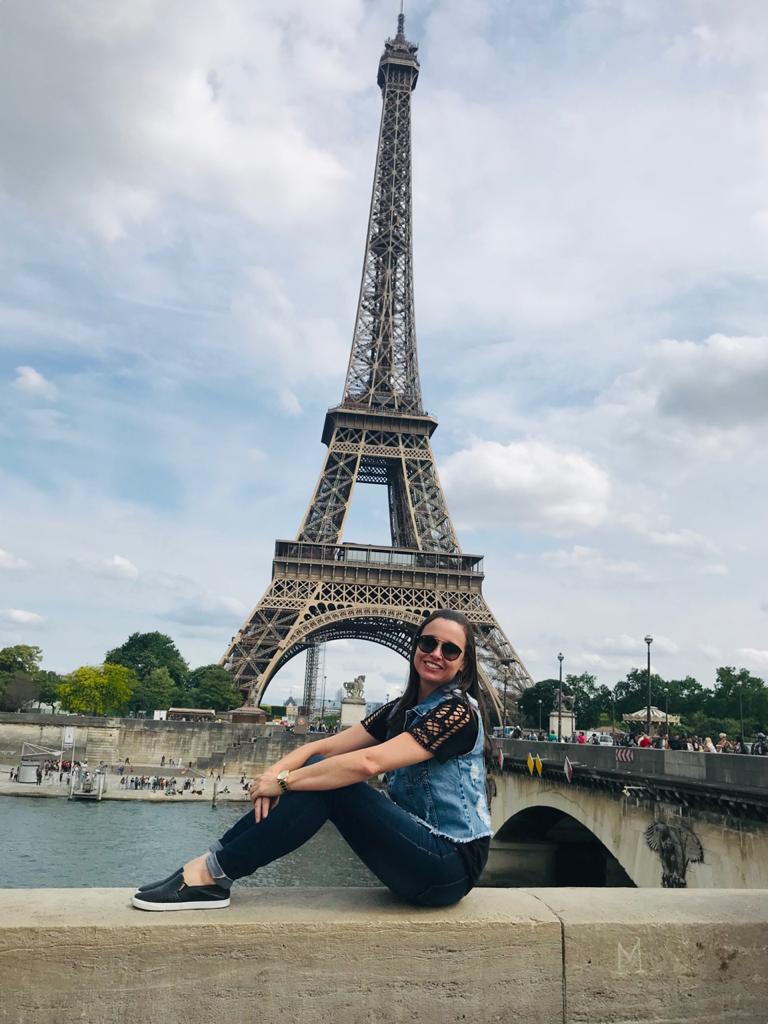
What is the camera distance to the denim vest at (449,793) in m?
3.68

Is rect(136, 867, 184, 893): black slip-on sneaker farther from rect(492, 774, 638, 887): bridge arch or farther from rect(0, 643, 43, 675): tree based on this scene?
rect(0, 643, 43, 675): tree

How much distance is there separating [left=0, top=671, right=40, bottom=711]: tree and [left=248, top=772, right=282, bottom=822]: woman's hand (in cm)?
8630

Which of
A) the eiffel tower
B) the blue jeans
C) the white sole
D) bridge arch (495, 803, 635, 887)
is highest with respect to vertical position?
the eiffel tower

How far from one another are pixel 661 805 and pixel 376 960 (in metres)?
13.3

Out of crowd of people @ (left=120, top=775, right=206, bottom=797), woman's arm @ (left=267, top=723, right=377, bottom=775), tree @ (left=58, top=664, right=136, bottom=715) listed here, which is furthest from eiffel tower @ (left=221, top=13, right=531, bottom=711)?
woman's arm @ (left=267, top=723, right=377, bottom=775)

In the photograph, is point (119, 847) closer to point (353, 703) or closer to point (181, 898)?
point (353, 703)

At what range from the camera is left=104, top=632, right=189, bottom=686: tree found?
319 ft

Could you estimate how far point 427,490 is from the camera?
66125 mm

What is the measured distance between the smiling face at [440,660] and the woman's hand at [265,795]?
97 centimetres

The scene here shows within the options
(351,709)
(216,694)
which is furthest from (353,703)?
(216,694)

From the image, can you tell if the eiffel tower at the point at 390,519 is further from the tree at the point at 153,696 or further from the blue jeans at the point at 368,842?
the blue jeans at the point at 368,842

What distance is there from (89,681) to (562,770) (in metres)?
63.1

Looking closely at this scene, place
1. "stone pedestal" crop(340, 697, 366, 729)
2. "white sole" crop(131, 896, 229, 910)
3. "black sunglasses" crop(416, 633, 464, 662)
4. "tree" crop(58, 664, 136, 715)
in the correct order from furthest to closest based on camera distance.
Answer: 1. "tree" crop(58, 664, 136, 715)
2. "stone pedestal" crop(340, 697, 366, 729)
3. "black sunglasses" crop(416, 633, 464, 662)
4. "white sole" crop(131, 896, 229, 910)

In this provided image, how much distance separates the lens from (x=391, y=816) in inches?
139
